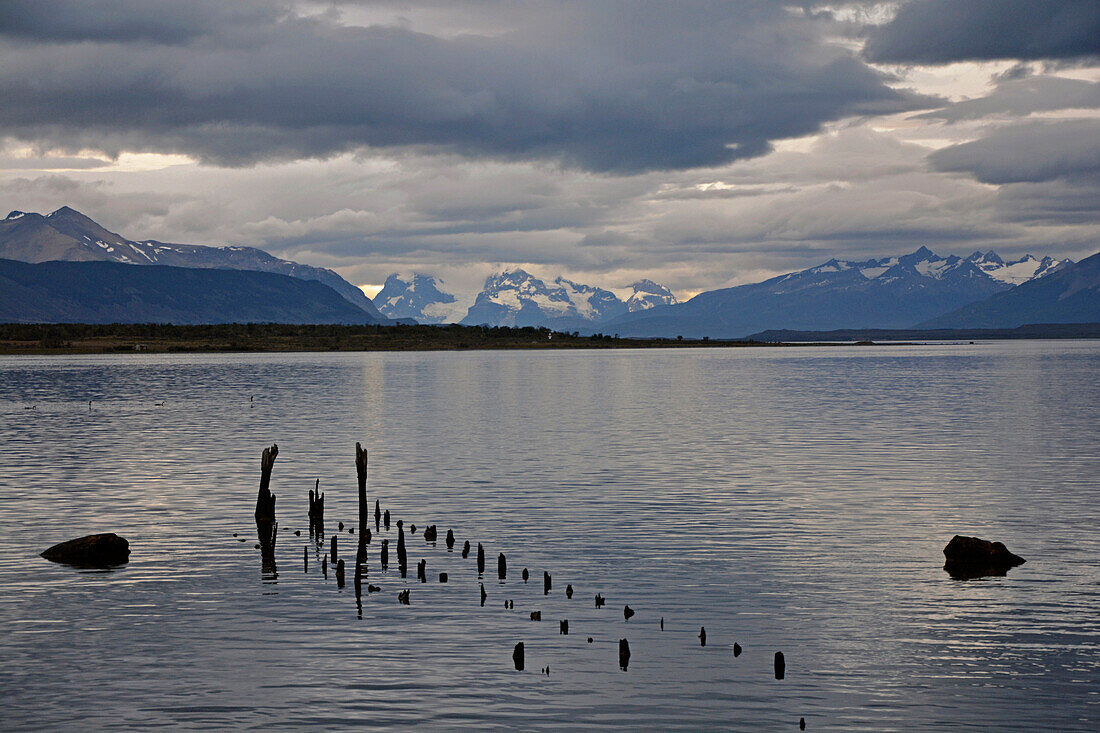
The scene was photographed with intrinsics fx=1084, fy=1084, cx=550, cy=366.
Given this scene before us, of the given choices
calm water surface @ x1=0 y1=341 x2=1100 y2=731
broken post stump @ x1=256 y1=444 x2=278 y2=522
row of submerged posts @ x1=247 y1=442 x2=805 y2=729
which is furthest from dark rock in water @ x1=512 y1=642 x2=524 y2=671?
broken post stump @ x1=256 y1=444 x2=278 y2=522

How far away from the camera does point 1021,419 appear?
104 m

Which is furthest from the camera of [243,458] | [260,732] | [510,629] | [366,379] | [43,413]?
[366,379]

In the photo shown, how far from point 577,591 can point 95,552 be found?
18.3 metres

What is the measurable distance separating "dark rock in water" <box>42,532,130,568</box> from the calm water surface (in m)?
0.84

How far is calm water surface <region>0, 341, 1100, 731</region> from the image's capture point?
25125 millimetres

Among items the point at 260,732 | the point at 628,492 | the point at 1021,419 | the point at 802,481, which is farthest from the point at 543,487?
the point at 1021,419

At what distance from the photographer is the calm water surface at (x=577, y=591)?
25125 millimetres

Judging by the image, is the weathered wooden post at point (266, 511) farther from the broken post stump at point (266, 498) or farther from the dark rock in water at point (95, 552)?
the dark rock in water at point (95, 552)

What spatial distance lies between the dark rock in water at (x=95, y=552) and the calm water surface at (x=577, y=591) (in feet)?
2.75

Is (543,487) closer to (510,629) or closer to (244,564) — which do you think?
(244,564)

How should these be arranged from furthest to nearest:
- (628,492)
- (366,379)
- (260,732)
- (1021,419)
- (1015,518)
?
(366,379), (1021,419), (628,492), (1015,518), (260,732)

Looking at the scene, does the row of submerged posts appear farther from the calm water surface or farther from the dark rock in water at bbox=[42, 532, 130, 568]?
the dark rock in water at bbox=[42, 532, 130, 568]

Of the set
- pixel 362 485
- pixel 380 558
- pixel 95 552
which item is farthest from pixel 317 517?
pixel 95 552

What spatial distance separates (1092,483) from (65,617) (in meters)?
52.4
